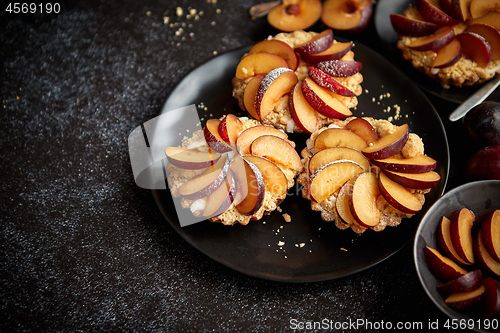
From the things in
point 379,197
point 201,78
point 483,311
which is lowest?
point 483,311

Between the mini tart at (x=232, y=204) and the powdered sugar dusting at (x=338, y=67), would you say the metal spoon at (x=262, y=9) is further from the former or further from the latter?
the mini tart at (x=232, y=204)

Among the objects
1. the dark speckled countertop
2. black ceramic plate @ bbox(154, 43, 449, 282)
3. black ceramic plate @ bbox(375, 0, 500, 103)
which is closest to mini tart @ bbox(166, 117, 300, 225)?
black ceramic plate @ bbox(154, 43, 449, 282)

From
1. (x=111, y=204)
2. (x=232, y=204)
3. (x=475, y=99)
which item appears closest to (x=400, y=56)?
(x=475, y=99)

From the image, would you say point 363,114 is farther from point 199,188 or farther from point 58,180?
point 58,180

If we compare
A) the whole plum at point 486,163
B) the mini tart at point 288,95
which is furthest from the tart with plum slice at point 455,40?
the whole plum at point 486,163

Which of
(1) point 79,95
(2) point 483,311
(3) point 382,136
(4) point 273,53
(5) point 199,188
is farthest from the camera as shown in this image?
(1) point 79,95

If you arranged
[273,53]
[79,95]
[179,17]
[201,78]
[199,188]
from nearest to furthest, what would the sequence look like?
[199,188]
[273,53]
[201,78]
[79,95]
[179,17]

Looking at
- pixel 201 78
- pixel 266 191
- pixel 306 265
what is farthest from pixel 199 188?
pixel 201 78
